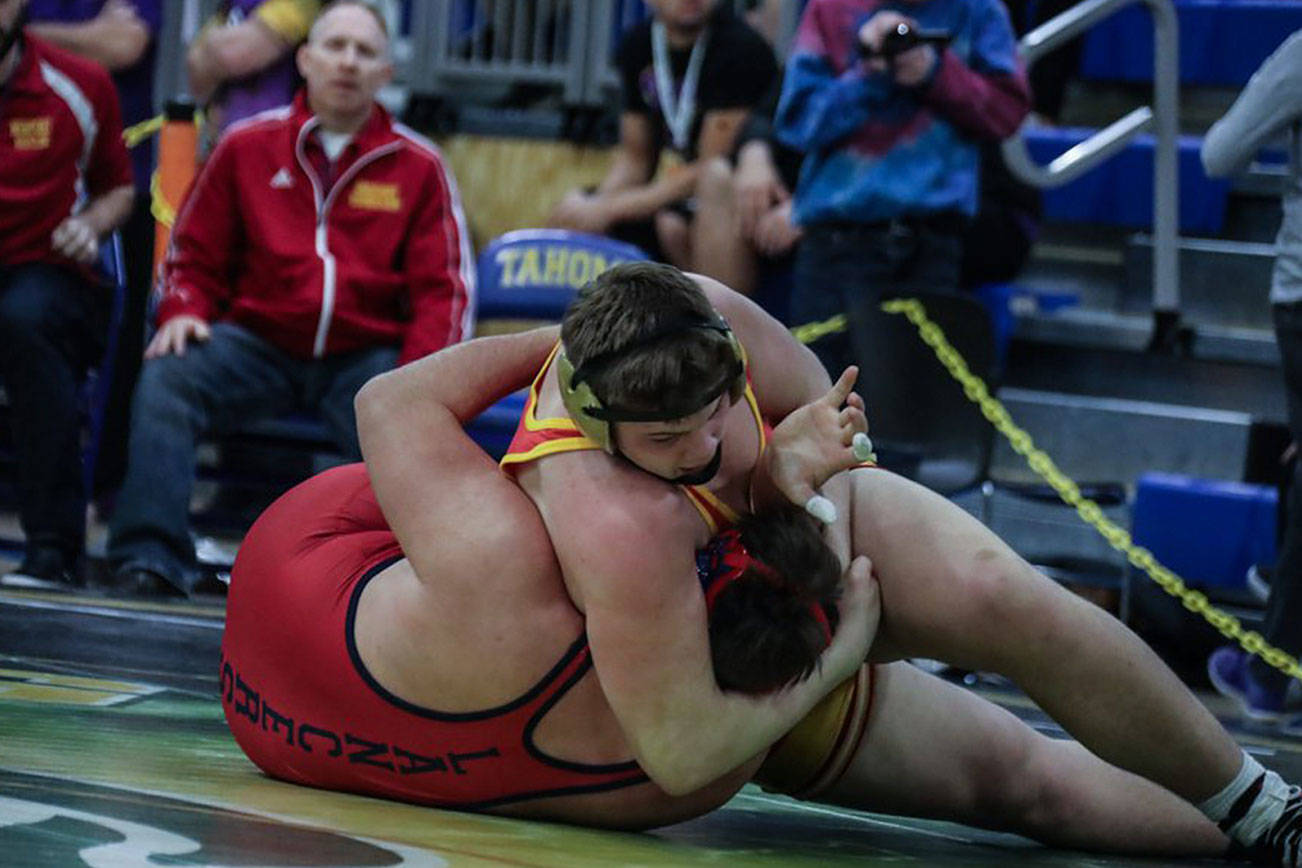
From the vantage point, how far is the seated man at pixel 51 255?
18.6 ft

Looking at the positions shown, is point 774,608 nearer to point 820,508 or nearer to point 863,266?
point 820,508

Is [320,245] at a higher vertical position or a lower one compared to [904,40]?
lower

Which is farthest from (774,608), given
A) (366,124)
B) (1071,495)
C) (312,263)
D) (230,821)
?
(366,124)

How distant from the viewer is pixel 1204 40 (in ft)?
24.0

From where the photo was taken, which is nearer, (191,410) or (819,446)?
(819,446)

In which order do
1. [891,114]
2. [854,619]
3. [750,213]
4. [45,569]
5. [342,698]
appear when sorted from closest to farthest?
[854,619], [342,698], [45,569], [891,114], [750,213]

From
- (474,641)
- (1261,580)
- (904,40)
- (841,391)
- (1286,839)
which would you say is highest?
(904,40)

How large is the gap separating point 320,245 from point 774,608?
3420mm

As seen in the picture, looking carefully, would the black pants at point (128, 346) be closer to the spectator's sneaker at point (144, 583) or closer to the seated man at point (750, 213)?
the spectator's sneaker at point (144, 583)

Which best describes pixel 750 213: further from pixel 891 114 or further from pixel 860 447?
pixel 860 447

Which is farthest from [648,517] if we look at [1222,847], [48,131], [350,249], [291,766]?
[48,131]

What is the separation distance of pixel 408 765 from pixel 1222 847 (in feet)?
3.70

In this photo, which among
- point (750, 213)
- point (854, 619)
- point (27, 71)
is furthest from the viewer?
point (750, 213)

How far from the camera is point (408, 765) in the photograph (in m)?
2.76
